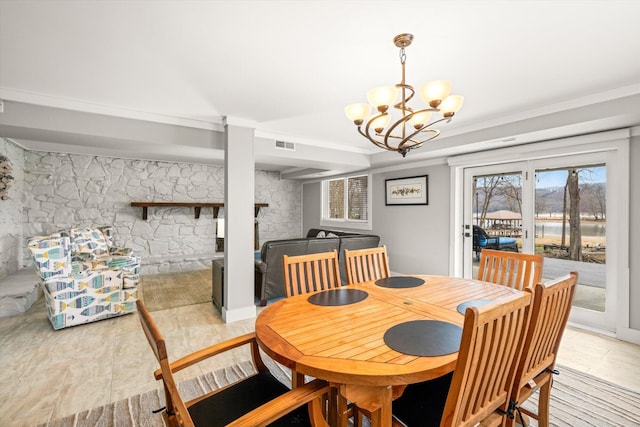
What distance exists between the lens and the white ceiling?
1564 mm

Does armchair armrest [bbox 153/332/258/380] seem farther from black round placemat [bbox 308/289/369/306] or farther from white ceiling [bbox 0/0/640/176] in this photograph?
white ceiling [bbox 0/0/640/176]

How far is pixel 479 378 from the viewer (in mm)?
1072

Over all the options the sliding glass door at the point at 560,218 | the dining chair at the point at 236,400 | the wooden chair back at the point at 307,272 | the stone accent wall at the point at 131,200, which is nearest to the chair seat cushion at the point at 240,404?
the dining chair at the point at 236,400

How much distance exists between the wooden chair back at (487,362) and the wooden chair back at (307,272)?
1.26 metres

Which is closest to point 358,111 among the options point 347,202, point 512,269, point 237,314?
point 512,269

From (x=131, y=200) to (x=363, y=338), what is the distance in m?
5.73

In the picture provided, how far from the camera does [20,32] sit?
5.74ft

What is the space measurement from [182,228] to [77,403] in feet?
14.4

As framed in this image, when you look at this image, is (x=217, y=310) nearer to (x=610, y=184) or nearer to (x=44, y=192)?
(x=44, y=192)

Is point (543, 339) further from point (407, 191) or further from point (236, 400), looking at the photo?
point (407, 191)

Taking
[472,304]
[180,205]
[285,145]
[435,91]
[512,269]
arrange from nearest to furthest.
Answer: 1. [435,91]
2. [472,304]
3. [512,269]
4. [285,145]
5. [180,205]

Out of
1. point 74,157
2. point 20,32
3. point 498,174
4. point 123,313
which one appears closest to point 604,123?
point 498,174

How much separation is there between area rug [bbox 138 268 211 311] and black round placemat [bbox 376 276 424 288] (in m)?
2.86

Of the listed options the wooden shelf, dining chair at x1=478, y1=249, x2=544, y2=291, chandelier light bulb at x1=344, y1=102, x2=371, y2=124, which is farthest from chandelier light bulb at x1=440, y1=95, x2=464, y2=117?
the wooden shelf
